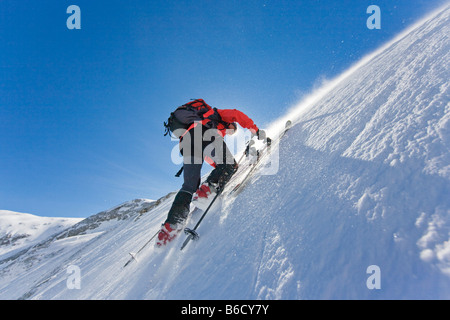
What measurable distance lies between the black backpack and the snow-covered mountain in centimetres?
154

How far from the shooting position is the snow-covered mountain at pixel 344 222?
135cm

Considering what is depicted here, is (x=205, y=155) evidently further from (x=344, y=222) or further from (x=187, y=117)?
(x=344, y=222)

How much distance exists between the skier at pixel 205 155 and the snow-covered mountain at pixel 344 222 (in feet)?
1.21

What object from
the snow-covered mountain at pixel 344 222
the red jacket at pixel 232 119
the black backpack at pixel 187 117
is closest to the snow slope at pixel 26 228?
the black backpack at pixel 187 117

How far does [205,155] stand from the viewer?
13.5 ft

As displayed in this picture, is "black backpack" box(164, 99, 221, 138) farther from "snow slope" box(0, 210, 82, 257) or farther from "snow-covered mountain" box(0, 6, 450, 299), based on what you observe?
"snow slope" box(0, 210, 82, 257)

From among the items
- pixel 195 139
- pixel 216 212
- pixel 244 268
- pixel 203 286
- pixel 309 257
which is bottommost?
pixel 203 286

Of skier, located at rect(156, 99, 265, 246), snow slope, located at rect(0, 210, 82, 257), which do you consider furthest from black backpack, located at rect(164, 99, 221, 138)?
snow slope, located at rect(0, 210, 82, 257)

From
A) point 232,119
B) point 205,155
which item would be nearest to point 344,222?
point 205,155

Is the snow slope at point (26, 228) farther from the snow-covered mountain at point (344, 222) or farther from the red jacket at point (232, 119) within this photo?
the snow-covered mountain at point (344, 222)
